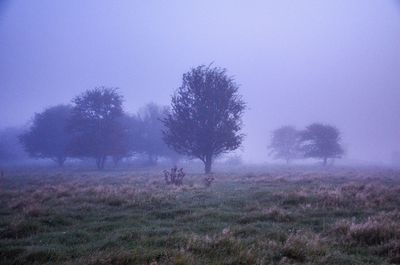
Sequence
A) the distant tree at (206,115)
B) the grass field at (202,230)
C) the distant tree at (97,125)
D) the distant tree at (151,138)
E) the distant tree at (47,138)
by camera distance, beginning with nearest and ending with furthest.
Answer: the grass field at (202,230)
the distant tree at (206,115)
the distant tree at (97,125)
the distant tree at (47,138)
the distant tree at (151,138)

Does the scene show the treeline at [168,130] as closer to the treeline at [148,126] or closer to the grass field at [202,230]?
the treeline at [148,126]

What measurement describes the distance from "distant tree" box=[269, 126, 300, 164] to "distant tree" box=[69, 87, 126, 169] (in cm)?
5912

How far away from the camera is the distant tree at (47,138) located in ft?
233

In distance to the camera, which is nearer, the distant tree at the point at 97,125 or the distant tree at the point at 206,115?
the distant tree at the point at 206,115

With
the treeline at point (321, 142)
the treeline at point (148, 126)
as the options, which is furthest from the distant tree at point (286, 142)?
the treeline at point (148, 126)

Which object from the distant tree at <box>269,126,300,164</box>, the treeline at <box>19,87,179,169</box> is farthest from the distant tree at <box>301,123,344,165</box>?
the treeline at <box>19,87,179,169</box>

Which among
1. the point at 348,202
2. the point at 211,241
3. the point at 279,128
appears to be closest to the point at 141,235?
the point at 211,241

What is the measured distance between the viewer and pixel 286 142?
355 ft

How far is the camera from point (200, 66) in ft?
151

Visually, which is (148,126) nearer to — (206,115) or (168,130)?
(168,130)

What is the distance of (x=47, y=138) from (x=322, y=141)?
60.2 m

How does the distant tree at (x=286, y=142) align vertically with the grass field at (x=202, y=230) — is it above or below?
above

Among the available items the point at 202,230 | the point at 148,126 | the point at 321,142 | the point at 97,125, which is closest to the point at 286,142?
the point at 321,142

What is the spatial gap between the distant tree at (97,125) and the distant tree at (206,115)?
19.5 metres
